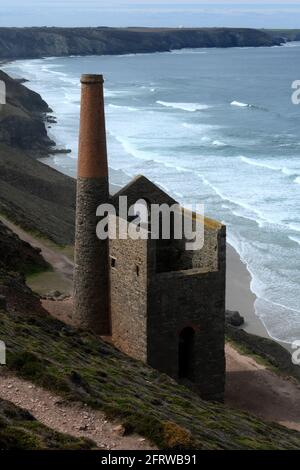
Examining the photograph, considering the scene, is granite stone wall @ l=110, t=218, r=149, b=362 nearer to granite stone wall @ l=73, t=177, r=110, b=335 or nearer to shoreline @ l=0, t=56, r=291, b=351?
granite stone wall @ l=73, t=177, r=110, b=335

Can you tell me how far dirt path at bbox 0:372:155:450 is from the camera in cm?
1359

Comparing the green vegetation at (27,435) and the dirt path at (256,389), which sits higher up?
the green vegetation at (27,435)

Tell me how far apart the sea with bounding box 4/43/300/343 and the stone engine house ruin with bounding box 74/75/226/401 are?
9.59 meters

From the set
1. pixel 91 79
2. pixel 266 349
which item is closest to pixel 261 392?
pixel 266 349

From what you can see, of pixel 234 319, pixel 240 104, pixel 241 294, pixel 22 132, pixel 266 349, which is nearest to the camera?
pixel 266 349

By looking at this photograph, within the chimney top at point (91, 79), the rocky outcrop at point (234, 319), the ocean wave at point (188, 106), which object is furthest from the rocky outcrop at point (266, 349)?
the ocean wave at point (188, 106)

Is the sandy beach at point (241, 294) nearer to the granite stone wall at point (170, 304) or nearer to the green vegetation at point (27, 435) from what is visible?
the granite stone wall at point (170, 304)

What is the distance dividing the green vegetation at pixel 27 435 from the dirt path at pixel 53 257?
19640 millimetres

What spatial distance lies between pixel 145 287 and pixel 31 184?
115 ft

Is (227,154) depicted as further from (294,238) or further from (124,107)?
(124,107)

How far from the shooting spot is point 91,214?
22766 millimetres

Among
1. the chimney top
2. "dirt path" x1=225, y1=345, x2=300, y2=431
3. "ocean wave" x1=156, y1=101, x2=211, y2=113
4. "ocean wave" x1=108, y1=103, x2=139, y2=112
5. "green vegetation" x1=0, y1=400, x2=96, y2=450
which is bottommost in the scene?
"dirt path" x1=225, y1=345, x2=300, y2=431

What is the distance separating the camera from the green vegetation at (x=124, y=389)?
14536 millimetres

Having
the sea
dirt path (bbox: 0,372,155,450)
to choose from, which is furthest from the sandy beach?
dirt path (bbox: 0,372,155,450)
